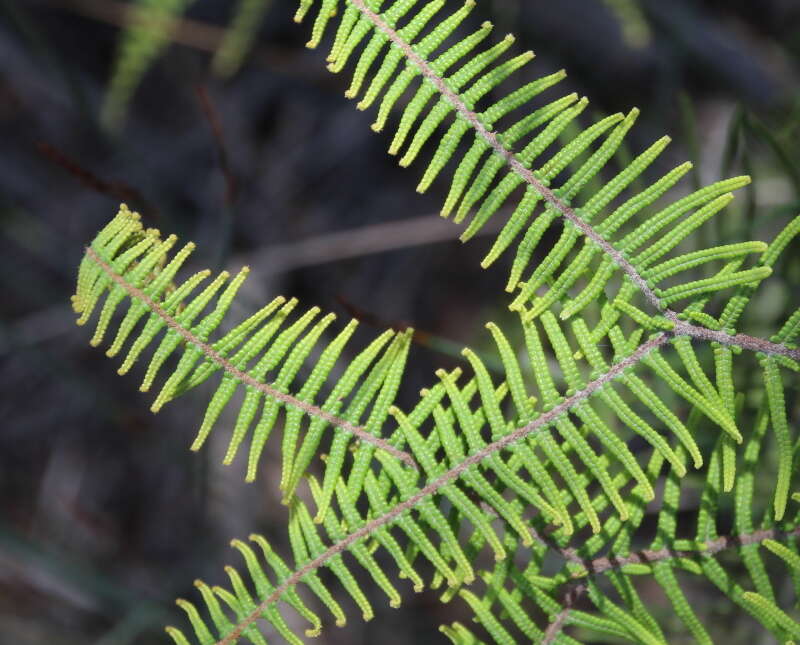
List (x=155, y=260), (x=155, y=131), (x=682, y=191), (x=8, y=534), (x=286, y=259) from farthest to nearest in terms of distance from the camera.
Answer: (x=155, y=131)
(x=286, y=259)
(x=682, y=191)
(x=8, y=534)
(x=155, y=260)

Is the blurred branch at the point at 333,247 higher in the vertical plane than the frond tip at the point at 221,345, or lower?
higher

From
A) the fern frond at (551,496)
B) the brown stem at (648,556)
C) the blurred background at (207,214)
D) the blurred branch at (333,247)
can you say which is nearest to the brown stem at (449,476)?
the fern frond at (551,496)

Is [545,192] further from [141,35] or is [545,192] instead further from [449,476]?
[141,35]

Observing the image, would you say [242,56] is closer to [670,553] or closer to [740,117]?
[740,117]

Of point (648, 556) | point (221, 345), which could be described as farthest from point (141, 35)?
point (648, 556)

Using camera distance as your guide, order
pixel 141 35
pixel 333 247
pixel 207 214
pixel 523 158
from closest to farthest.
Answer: pixel 523 158
pixel 141 35
pixel 333 247
pixel 207 214

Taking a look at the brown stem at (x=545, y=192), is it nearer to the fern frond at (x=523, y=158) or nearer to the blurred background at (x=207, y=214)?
the fern frond at (x=523, y=158)

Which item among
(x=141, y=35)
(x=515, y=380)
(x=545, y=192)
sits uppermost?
(x=141, y=35)

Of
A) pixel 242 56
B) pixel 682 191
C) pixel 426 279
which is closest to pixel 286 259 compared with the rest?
pixel 426 279
